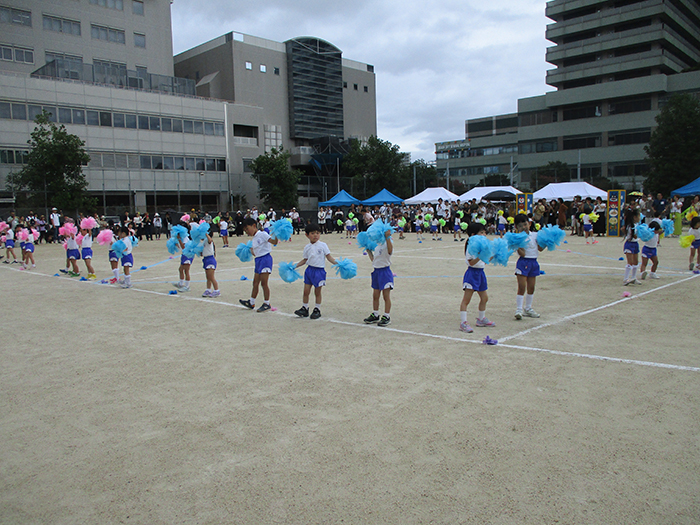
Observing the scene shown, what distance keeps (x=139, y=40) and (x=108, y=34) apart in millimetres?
3362

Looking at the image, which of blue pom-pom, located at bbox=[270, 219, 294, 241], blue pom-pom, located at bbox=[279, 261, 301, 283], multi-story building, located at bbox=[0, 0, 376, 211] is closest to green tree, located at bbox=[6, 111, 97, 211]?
multi-story building, located at bbox=[0, 0, 376, 211]

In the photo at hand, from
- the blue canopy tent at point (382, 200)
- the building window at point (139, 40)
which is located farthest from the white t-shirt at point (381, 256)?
the building window at point (139, 40)

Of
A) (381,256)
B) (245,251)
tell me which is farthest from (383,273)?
(245,251)

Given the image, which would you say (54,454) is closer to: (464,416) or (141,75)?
(464,416)

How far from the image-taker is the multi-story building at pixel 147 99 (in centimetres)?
4466

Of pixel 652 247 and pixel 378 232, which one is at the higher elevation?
pixel 378 232

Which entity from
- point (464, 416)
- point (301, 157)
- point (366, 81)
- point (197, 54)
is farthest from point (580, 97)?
point (464, 416)

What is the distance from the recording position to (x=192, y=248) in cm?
1078

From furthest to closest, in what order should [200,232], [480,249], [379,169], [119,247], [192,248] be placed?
[379,169] → [119,247] → [192,248] → [200,232] → [480,249]

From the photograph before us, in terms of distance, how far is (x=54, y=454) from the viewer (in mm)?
3902

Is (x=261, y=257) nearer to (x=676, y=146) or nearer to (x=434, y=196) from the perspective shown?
(x=434, y=196)

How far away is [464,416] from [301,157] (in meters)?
65.2

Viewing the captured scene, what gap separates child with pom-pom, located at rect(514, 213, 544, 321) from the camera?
8055 mm

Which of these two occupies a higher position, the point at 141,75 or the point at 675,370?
the point at 141,75
